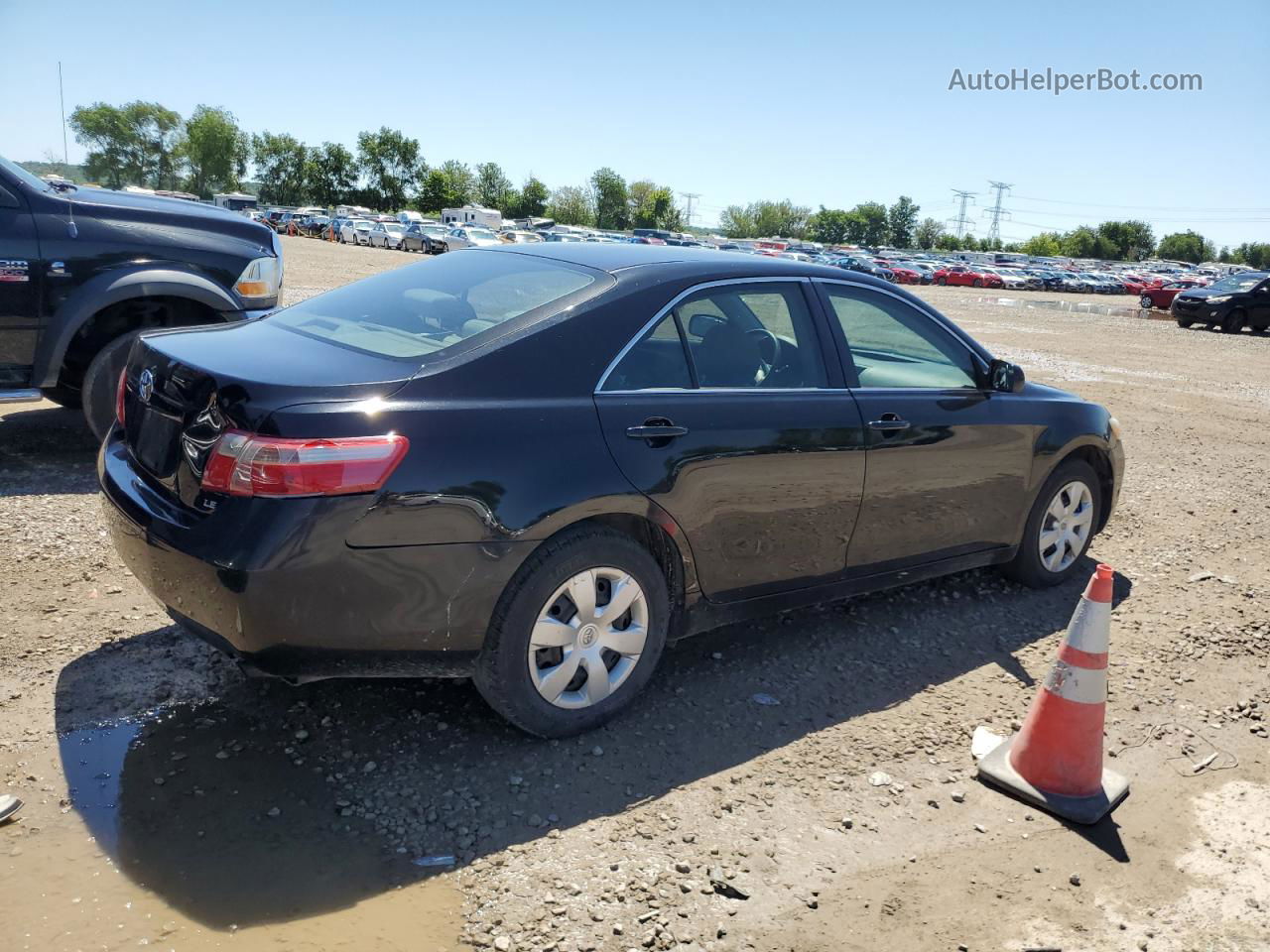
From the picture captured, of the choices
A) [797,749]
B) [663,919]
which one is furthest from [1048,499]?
[663,919]

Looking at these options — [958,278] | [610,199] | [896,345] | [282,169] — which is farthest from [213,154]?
[896,345]

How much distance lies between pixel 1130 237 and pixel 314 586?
156994 mm

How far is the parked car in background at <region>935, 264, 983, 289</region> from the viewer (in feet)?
191

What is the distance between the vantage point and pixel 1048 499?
16.5 ft

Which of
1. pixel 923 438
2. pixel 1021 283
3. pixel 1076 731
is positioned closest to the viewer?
pixel 1076 731

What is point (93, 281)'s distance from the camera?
581 cm

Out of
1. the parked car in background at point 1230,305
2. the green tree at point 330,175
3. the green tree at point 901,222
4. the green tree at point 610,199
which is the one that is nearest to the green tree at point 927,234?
the green tree at point 901,222

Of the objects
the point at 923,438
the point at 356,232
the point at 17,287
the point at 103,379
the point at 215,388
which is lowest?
the point at 103,379

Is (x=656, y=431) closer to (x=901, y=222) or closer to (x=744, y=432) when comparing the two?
(x=744, y=432)

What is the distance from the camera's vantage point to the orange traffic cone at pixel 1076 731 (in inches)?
133

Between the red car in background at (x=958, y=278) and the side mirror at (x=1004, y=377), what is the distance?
56.9 m

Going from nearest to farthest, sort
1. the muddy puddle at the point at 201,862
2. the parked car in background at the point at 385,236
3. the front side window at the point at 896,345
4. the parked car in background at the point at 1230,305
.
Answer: the muddy puddle at the point at 201,862 < the front side window at the point at 896,345 < the parked car in background at the point at 1230,305 < the parked car in background at the point at 385,236

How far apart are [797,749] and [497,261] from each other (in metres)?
2.22

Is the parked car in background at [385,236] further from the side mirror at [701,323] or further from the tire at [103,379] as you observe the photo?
the side mirror at [701,323]
